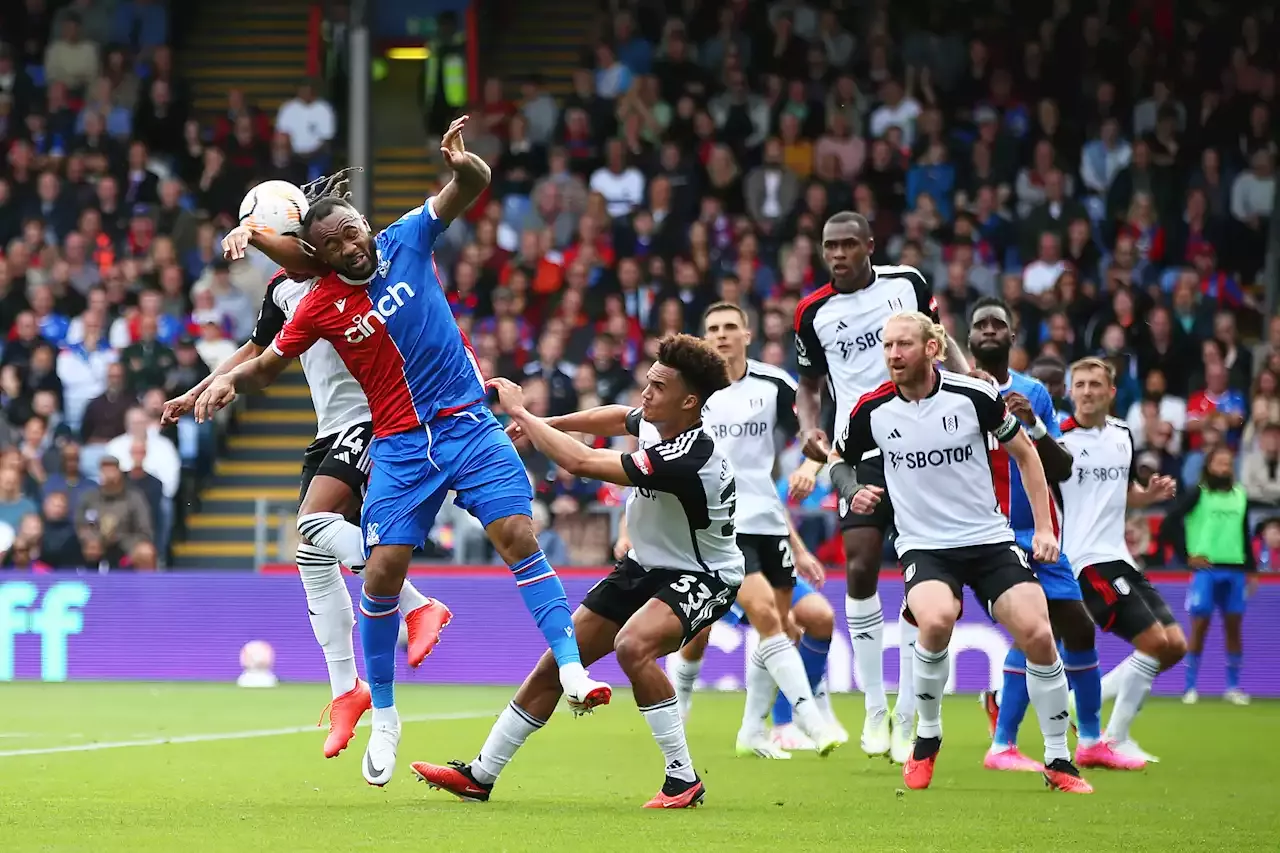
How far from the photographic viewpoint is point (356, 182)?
21719mm

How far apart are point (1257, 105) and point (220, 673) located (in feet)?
42.9

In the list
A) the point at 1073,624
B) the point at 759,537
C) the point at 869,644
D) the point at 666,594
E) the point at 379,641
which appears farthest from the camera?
the point at 759,537

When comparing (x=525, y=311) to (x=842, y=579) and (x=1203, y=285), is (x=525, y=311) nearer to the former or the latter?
(x=842, y=579)

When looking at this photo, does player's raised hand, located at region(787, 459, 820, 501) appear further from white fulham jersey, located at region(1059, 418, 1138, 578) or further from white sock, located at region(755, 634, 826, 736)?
white fulham jersey, located at region(1059, 418, 1138, 578)

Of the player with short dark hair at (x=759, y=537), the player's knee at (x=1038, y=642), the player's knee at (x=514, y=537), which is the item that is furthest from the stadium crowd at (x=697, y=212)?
the player's knee at (x=514, y=537)

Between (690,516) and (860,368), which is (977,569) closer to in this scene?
(690,516)

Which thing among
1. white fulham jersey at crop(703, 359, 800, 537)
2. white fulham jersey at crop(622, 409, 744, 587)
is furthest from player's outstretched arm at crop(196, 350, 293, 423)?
white fulham jersey at crop(703, 359, 800, 537)

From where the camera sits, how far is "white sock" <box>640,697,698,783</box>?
8391 mm

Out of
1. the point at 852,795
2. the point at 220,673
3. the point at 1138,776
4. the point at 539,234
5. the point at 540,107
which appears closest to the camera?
the point at 852,795

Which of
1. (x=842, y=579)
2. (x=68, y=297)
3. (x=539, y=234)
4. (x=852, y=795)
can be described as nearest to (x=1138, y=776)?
(x=852, y=795)

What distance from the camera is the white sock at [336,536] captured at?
30.3 feet

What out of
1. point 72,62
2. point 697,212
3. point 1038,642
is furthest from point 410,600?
point 72,62

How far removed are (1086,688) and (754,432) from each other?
250 centimetres

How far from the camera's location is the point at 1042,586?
10.5 m
